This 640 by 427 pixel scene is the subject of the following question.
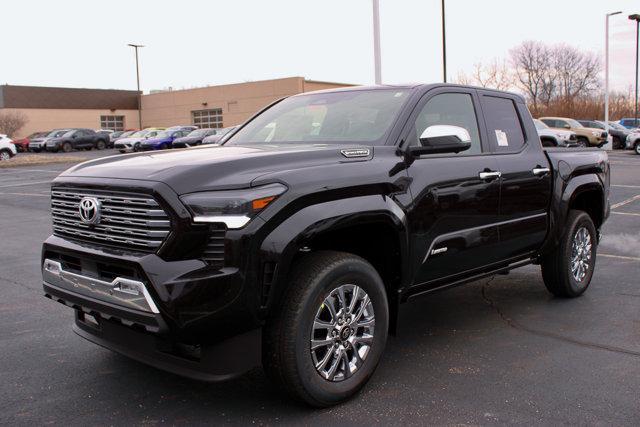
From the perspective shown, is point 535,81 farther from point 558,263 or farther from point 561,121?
point 558,263

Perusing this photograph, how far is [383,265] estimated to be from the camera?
4.05 m

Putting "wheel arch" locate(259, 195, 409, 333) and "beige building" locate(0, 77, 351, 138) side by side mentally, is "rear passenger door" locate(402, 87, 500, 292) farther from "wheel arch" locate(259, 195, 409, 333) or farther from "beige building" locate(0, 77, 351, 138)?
"beige building" locate(0, 77, 351, 138)

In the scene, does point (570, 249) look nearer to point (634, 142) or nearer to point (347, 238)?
point (347, 238)

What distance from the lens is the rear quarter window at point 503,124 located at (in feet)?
16.3

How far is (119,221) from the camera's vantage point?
3.34 m

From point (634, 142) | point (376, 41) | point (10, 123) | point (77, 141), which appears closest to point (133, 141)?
point (77, 141)

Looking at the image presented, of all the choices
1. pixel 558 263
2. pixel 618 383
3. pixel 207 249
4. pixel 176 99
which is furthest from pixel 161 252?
pixel 176 99

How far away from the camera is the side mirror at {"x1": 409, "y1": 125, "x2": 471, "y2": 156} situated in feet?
13.1

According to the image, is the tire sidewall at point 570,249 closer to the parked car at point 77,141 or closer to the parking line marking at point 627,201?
the parking line marking at point 627,201

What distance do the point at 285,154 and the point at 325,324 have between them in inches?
39.1

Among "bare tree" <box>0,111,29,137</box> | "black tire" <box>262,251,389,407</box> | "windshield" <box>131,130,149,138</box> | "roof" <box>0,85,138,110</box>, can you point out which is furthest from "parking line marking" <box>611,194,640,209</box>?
"roof" <box>0,85,138,110</box>

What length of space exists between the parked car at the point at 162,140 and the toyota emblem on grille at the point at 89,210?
3354 centimetres

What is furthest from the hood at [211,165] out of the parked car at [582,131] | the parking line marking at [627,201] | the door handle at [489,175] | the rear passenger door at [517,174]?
the parked car at [582,131]

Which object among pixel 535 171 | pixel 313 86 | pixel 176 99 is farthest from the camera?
pixel 176 99
